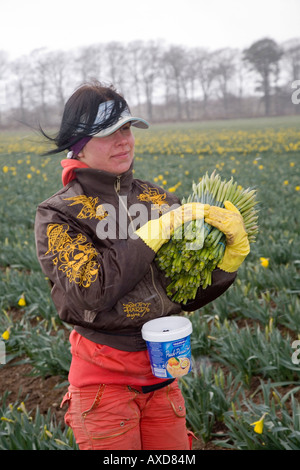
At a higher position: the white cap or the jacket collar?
the white cap

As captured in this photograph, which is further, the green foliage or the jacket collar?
the green foliage

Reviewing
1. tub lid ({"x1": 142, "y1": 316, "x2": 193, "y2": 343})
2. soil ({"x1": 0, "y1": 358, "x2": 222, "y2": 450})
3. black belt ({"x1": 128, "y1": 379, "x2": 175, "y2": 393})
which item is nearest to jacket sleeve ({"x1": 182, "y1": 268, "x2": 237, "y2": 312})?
tub lid ({"x1": 142, "y1": 316, "x2": 193, "y2": 343})

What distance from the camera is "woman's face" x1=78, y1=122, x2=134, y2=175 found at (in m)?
1.78

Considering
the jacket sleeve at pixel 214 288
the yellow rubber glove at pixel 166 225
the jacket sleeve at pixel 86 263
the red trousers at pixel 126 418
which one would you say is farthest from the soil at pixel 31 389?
the yellow rubber glove at pixel 166 225

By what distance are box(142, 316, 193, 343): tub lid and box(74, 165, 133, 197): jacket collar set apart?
19.8 inches

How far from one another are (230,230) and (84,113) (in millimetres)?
667

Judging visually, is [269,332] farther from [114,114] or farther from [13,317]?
[13,317]

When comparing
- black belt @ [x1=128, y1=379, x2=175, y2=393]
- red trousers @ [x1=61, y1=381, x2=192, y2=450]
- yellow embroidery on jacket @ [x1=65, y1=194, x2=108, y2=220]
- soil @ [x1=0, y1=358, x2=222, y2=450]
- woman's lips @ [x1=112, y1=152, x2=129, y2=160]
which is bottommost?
soil @ [x1=0, y1=358, x2=222, y2=450]

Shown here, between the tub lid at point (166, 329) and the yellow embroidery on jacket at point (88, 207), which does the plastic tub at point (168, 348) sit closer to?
the tub lid at point (166, 329)

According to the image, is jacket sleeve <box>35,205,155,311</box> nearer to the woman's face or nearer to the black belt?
the woman's face

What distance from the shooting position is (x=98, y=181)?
5.81 ft

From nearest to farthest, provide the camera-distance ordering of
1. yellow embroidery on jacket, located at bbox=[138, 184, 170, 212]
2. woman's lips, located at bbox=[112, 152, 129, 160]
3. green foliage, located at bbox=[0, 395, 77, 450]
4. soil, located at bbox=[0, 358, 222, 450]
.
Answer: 1. woman's lips, located at bbox=[112, 152, 129, 160]
2. yellow embroidery on jacket, located at bbox=[138, 184, 170, 212]
3. green foliage, located at bbox=[0, 395, 77, 450]
4. soil, located at bbox=[0, 358, 222, 450]

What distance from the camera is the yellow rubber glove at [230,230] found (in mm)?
1693

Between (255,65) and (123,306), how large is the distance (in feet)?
92.3
